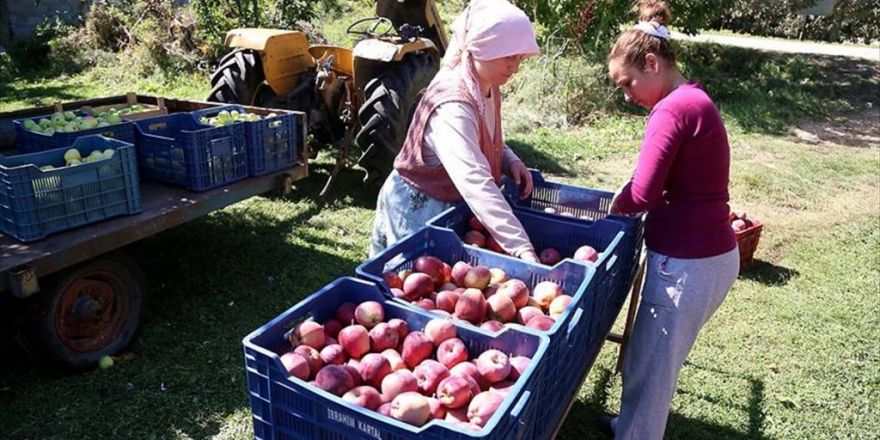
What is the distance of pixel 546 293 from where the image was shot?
2.30m

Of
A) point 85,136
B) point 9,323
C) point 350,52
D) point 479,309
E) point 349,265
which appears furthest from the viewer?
point 350,52

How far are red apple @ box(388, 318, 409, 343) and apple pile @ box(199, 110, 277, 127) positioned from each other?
301 cm

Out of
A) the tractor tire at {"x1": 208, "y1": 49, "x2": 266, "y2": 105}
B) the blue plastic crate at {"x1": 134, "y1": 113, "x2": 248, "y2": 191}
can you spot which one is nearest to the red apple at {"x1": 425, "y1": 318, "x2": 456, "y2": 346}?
the blue plastic crate at {"x1": 134, "y1": 113, "x2": 248, "y2": 191}

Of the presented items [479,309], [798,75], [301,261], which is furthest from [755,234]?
[798,75]

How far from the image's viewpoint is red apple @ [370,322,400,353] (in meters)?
1.95

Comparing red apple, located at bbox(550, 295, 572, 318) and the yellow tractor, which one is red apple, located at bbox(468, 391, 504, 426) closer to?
red apple, located at bbox(550, 295, 572, 318)

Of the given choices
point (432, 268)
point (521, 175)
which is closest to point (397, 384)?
point (432, 268)

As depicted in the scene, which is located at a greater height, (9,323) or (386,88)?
(386,88)

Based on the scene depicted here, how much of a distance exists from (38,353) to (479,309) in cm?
270

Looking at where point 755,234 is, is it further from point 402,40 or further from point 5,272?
point 5,272

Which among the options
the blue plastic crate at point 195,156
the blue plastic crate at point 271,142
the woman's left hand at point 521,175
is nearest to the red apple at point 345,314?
the woman's left hand at point 521,175

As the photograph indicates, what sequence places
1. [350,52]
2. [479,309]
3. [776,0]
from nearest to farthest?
[479,309]
[350,52]
[776,0]

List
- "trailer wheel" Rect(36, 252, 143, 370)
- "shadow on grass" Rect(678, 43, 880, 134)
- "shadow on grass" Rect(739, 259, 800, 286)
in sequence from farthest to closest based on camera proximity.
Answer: "shadow on grass" Rect(678, 43, 880, 134)
"shadow on grass" Rect(739, 259, 800, 286)
"trailer wheel" Rect(36, 252, 143, 370)

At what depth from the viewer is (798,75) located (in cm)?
1341
